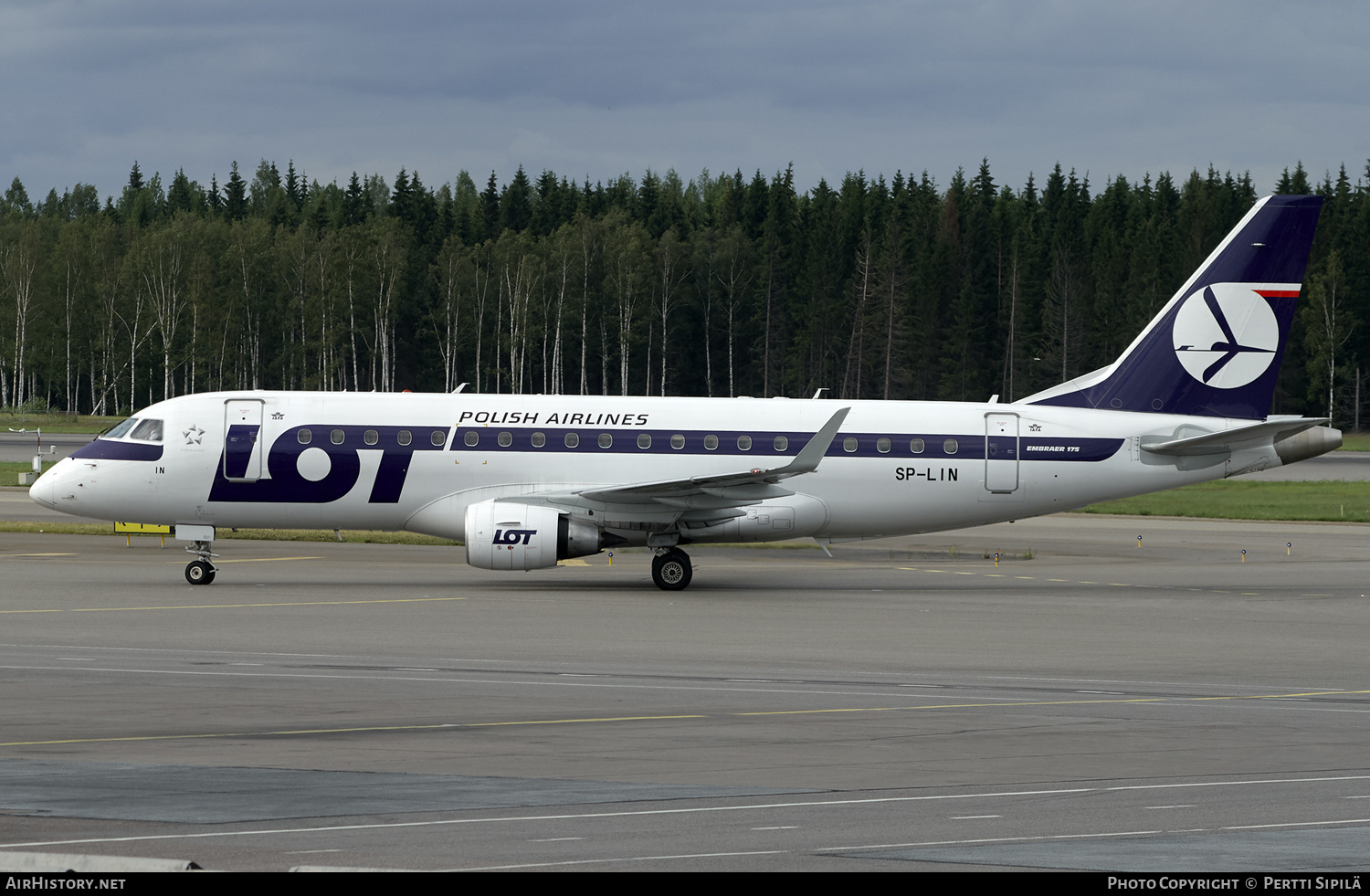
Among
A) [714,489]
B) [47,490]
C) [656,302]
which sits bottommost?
[47,490]

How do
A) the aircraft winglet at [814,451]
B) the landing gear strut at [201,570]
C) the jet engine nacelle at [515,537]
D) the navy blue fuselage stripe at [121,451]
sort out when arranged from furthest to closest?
1. the navy blue fuselage stripe at [121,451]
2. the landing gear strut at [201,570]
3. the aircraft winglet at [814,451]
4. the jet engine nacelle at [515,537]

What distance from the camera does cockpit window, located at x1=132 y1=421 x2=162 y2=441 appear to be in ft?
97.3

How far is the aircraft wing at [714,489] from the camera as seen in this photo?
92.5 feet

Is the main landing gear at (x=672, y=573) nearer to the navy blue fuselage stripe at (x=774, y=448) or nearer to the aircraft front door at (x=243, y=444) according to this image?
the navy blue fuselage stripe at (x=774, y=448)

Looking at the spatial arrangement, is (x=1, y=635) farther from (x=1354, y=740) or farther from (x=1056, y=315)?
(x=1056, y=315)

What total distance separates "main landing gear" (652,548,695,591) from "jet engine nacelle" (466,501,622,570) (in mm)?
2030

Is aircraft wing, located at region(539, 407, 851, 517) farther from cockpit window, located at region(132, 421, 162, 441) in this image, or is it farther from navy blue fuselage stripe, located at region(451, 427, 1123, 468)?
cockpit window, located at region(132, 421, 162, 441)

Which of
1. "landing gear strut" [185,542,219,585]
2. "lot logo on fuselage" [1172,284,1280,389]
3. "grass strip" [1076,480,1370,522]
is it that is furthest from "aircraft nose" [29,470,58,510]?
"grass strip" [1076,480,1370,522]

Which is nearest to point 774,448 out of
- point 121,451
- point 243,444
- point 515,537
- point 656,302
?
point 515,537

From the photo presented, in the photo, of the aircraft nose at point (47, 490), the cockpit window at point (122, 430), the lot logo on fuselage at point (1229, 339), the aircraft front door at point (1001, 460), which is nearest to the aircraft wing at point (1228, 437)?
the lot logo on fuselage at point (1229, 339)

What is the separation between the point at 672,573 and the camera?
29250 millimetres

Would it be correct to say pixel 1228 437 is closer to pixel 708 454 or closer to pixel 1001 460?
pixel 1001 460

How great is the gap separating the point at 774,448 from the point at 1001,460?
16.0ft

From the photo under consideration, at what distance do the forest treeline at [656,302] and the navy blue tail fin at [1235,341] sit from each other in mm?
84296
